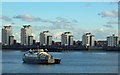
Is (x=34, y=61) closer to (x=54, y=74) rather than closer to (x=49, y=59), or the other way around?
(x=49, y=59)

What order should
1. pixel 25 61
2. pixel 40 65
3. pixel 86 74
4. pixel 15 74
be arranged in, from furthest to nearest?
1. pixel 25 61
2. pixel 40 65
3. pixel 86 74
4. pixel 15 74

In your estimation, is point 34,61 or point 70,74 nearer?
point 70,74

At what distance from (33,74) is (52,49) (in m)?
97.4

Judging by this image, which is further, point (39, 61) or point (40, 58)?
point (40, 58)

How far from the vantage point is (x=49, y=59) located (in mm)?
81188

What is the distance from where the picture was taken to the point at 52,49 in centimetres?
15425

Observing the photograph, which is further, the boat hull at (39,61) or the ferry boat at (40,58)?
the ferry boat at (40,58)

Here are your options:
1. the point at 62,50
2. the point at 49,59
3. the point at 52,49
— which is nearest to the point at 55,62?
the point at 49,59

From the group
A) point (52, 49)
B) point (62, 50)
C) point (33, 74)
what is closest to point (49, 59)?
point (33, 74)

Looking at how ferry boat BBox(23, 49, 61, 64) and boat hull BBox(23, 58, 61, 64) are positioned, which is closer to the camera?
boat hull BBox(23, 58, 61, 64)

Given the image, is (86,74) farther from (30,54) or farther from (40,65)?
(30,54)

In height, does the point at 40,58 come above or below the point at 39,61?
above

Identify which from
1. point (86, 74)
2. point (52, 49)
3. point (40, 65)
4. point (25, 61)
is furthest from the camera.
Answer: point (52, 49)

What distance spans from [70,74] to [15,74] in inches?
269
